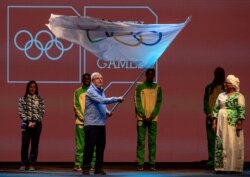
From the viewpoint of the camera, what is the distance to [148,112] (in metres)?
14.1

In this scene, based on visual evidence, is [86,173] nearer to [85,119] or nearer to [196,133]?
[85,119]

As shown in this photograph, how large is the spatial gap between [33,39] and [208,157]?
365 cm

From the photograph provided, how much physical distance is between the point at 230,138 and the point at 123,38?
7.30 feet

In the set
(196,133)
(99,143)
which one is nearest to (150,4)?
(196,133)

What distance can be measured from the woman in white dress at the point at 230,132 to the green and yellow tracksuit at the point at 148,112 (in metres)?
1.18

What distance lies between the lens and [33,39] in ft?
49.9

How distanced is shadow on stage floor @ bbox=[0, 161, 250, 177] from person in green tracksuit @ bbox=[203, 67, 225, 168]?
38 centimetres

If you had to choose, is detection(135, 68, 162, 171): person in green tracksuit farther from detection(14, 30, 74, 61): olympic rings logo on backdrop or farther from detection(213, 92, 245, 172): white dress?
detection(14, 30, 74, 61): olympic rings logo on backdrop

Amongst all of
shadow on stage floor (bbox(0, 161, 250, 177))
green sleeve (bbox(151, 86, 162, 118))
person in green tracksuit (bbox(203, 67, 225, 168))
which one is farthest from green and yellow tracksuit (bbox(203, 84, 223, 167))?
green sleeve (bbox(151, 86, 162, 118))

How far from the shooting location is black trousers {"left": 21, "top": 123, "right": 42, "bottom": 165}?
1388cm

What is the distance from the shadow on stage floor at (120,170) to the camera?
1320 centimetres

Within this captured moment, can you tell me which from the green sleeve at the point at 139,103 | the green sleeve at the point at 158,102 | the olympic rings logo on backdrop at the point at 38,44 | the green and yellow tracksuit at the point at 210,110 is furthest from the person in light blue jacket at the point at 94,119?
the olympic rings logo on backdrop at the point at 38,44

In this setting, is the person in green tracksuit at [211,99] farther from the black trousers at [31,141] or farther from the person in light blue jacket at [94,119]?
the black trousers at [31,141]

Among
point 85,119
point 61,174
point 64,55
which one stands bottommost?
point 61,174
